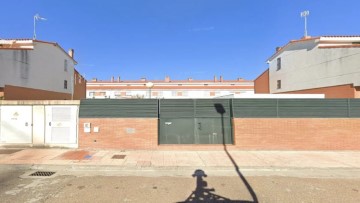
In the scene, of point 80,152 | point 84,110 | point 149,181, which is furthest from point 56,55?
point 149,181

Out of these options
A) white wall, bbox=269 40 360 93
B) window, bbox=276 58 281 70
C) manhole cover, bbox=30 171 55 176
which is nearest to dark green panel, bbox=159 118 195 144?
manhole cover, bbox=30 171 55 176

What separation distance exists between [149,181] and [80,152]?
486 centimetres

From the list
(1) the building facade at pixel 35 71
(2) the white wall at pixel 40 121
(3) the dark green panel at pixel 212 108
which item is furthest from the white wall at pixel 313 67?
(1) the building facade at pixel 35 71

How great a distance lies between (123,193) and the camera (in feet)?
17.5

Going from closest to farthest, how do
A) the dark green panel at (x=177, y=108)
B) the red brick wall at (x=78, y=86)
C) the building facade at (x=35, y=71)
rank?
the dark green panel at (x=177, y=108) → the building facade at (x=35, y=71) → the red brick wall at (x=78, y=86)

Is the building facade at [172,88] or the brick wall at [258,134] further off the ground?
the building facade at [172,88]

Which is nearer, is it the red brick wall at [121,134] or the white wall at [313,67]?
the red brick wall at [121,134]

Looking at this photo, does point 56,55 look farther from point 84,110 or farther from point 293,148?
point 293,148

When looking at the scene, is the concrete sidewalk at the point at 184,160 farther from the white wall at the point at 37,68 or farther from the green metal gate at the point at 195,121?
the white wall at the point at 37,68

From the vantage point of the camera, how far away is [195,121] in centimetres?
1068

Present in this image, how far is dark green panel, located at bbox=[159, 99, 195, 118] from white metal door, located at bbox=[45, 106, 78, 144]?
4435mm

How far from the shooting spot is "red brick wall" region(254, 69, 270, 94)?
26.1m

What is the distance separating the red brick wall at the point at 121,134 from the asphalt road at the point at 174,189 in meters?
3.46

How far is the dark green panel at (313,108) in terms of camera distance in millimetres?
10570
